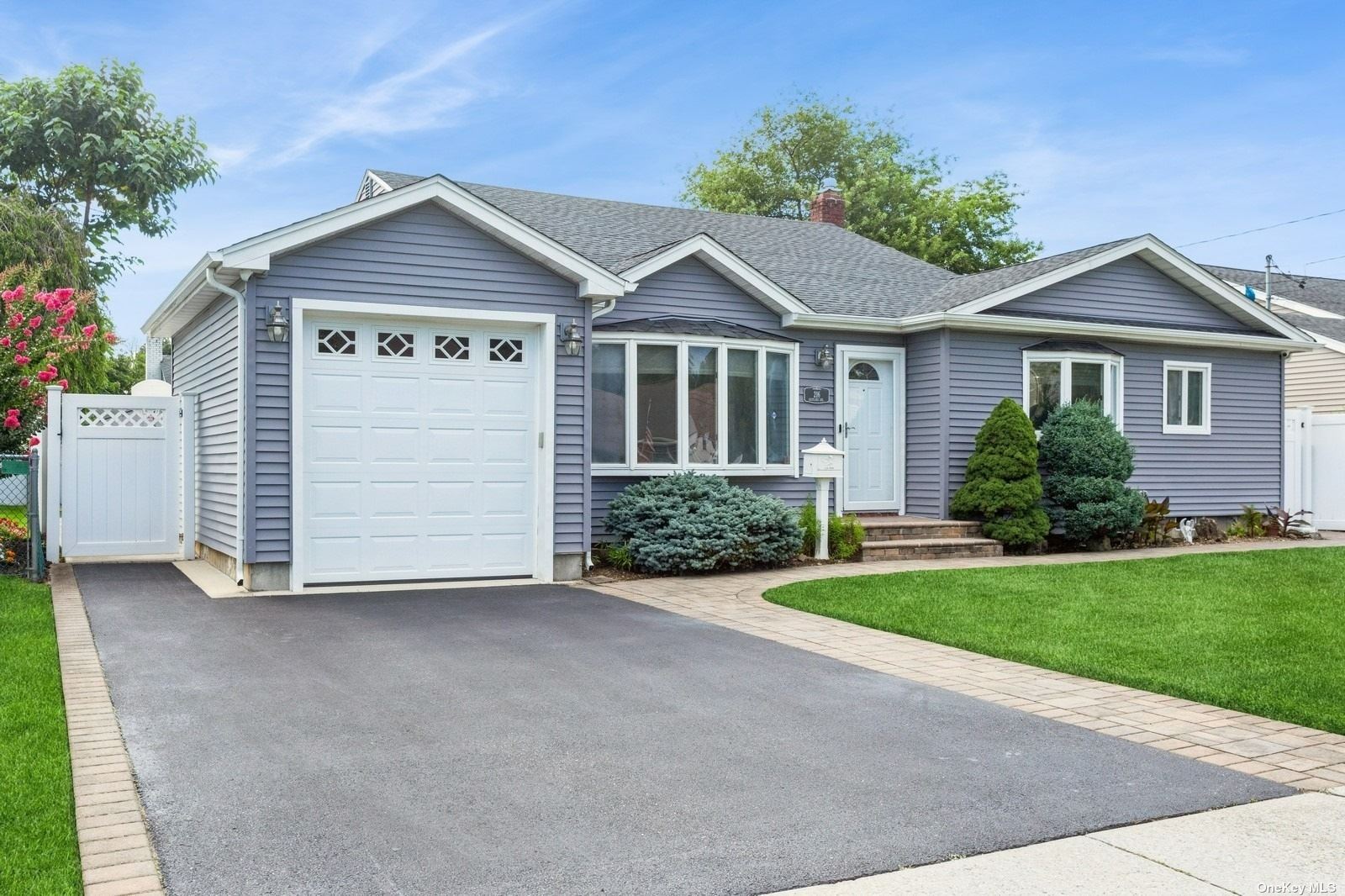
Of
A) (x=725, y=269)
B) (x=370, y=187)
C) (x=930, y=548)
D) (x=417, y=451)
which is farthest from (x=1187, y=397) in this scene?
(x=370, y=187)

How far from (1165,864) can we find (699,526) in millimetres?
7900

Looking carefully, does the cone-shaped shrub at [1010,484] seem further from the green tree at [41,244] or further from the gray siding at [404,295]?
the green tree at [41,244]

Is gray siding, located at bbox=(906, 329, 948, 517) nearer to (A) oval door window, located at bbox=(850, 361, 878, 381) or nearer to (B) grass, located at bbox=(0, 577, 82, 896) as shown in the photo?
(A) oval door window, located at bbox=(850, 361, 878, 381)

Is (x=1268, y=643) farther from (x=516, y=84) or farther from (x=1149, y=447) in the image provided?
(x=516, y=84)

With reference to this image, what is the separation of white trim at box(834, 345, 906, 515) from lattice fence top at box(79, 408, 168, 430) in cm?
785

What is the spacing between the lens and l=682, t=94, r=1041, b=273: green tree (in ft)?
115

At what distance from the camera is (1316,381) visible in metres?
21.1

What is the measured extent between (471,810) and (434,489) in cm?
665

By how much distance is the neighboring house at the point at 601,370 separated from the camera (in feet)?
32.8

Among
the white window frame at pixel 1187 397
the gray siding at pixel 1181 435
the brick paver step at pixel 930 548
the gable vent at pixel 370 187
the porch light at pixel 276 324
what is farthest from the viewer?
the gable vent at pixel 370 187

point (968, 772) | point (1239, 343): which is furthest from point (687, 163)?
point (968, 772)

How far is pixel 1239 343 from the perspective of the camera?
16.0 m

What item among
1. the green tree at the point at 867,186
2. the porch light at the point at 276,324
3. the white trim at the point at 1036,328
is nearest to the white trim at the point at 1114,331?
the white trim at the point at 1036,328

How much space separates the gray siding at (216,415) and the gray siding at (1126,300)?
9.13m
